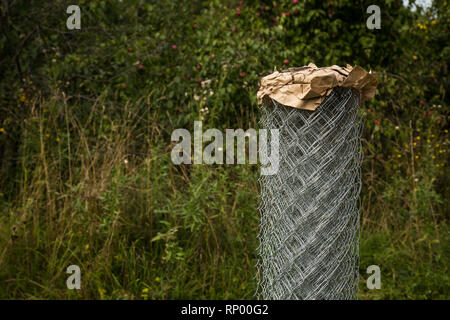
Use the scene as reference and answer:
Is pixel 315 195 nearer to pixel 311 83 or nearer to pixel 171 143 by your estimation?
pixel 311 83

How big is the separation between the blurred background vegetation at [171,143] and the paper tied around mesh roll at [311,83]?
1.50 metres

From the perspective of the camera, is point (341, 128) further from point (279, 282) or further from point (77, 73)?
point (77, 73)

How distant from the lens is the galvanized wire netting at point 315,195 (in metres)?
1.50

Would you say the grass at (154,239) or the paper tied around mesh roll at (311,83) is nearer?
the paper tied around mesh roll at (311,83)

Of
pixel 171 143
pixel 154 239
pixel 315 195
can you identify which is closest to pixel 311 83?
pixel 315 195

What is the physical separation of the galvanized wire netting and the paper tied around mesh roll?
0.03m

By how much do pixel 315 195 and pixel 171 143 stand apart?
2157mm

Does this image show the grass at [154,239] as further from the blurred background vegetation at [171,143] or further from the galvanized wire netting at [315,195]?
the galvanized wire netting at [315,195]

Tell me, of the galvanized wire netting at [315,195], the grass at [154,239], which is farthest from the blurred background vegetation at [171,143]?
the galvanized wire netting at [315,195]

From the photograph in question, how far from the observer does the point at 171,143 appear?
11.5ft

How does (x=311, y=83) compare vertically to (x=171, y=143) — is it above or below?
above

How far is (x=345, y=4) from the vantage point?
4.66m

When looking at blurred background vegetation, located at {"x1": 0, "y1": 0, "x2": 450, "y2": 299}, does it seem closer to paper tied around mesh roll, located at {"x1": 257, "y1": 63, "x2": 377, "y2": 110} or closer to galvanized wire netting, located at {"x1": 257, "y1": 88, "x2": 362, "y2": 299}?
galvanized wire netting, located at {"x1": 257, "y1": 88, "x2": 362, "y2": 299}

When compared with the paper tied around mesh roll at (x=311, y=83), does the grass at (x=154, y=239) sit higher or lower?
lower
